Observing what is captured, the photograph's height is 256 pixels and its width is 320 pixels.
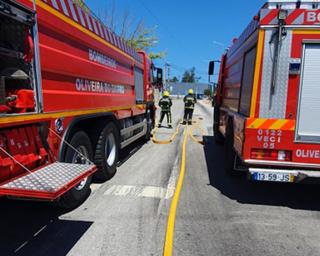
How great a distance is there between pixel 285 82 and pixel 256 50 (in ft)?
2.08

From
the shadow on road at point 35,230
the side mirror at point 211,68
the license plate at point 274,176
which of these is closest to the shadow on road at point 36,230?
the shadow on road at point 35,230

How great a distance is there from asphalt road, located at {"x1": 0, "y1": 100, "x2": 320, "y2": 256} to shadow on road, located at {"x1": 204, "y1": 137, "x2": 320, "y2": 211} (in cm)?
2

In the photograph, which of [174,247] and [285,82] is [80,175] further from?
[285,82]

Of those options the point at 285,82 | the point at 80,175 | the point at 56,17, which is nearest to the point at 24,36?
the point at 56,17

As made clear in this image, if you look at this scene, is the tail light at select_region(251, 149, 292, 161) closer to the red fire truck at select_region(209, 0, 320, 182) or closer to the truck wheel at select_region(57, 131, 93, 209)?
the red fire truck at select_region(209, 0, 320, 182)

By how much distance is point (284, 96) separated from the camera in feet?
15.5

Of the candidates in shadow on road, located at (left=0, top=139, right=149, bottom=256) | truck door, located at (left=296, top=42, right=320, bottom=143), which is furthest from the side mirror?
shadow on road, located at (left=0, top=139, right=149, bottom=256)

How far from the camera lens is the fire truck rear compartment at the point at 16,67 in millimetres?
3568

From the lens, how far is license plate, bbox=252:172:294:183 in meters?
4.70

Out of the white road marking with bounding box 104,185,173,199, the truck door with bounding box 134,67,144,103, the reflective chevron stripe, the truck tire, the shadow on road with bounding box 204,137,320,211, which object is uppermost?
the truck door with bounding box 134,67,144,103

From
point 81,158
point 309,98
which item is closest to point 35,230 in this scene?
point 81,158

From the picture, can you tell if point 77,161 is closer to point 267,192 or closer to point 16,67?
point 16,67

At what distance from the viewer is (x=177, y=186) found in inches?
233

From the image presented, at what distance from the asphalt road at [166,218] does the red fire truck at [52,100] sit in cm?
45
